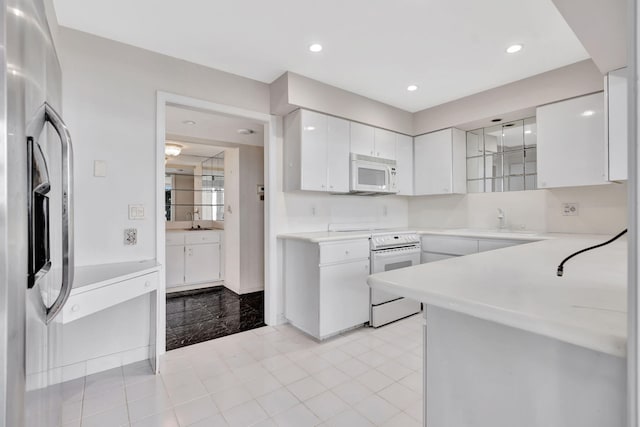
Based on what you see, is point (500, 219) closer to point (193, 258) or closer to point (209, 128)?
point (209, 128)

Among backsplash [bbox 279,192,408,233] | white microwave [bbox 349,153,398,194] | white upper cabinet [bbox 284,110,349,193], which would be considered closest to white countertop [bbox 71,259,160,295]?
backsplash [bbox 279,192,408,233]

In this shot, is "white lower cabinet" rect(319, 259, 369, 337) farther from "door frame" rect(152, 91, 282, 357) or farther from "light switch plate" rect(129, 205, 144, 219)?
"light switch plate" rect(129, 205, 144, 219)

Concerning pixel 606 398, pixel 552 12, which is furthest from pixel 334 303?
pixel 552 12

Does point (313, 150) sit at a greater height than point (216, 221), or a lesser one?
greater

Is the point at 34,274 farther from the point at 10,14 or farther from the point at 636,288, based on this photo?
the point at 636,288

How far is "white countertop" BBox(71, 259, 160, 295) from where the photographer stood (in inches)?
63.9

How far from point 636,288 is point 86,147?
2.72 meters

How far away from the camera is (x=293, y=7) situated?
1.89 m

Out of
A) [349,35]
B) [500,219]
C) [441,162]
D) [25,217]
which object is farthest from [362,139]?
[25,217]

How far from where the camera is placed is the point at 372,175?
3.41 meters

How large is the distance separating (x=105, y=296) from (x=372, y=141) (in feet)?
9.35

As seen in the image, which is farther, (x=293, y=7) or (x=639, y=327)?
(x=293, y=7)

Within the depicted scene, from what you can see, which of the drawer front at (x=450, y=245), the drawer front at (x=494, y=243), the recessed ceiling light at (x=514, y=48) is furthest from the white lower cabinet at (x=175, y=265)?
the recessed ceiling light at (x=514, y=48)

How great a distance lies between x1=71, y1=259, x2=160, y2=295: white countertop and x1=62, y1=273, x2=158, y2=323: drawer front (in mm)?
27
